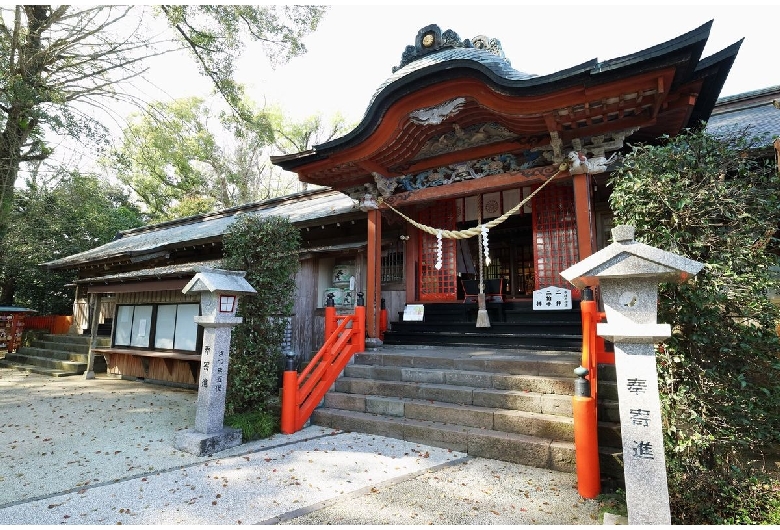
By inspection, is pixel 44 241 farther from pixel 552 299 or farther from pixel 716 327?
pixel 716 327

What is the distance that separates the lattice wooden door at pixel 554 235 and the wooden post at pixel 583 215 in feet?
4.31

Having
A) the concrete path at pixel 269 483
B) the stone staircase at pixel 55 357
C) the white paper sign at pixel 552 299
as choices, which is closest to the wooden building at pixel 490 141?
the white paper sign at pixel 552 299

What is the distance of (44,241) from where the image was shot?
18703mm

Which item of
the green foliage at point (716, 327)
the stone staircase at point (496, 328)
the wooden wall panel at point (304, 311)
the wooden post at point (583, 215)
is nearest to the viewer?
the green foliage at point (716, 327)

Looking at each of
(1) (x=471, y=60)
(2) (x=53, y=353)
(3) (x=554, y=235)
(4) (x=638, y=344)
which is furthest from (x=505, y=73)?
(2) (x=53, y=353)

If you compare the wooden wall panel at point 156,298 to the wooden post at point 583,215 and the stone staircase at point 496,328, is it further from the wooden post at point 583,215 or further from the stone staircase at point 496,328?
the wooden post at point 583,215

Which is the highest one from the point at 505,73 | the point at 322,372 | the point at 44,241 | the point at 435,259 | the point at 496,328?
the point at 505,73

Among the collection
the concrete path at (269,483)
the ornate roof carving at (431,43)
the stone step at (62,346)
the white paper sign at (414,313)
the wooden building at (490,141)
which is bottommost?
the concrete path at (269,483)

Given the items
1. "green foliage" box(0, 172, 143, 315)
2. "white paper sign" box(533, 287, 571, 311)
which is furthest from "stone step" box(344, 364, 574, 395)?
"green foliage" box(0, 172, 143, 315)

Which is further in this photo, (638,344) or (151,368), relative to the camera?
(151,368)

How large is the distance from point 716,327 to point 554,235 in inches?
187

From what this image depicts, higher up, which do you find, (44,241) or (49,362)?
(44,241)

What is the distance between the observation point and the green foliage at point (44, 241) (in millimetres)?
17141

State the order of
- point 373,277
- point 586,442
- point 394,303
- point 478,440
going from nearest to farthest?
point 586,442, point 478,440, point 373,277, point 394,303
